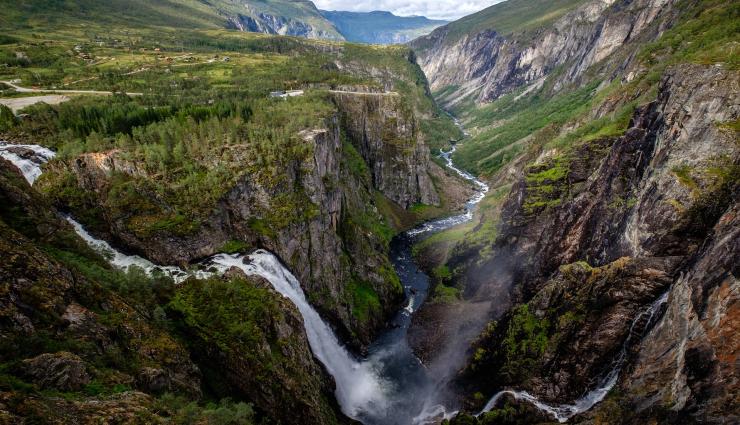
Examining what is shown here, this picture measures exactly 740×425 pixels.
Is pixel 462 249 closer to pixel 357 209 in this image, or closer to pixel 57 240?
pixel 357 209

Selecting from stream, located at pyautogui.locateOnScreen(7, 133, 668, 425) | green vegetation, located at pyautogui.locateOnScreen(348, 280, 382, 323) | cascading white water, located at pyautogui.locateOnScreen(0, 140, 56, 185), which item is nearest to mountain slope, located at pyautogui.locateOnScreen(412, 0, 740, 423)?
stream, located at pyautogui.locateOnScreen(7, 133, 668, 425)

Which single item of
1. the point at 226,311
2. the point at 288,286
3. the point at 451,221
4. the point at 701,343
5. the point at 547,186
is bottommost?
the point at 451,221

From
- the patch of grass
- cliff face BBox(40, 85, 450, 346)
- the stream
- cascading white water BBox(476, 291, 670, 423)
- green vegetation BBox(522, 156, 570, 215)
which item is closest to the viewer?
cascading white water BBox(476, 291, 670, 423)

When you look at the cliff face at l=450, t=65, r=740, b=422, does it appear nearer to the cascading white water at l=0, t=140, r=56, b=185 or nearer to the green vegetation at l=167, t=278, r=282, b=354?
the green vegetation at l=167, t=278, r=282, b=354

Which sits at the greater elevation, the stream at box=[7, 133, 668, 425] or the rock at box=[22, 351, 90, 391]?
the rock at box=[22, 351, 90, 391]

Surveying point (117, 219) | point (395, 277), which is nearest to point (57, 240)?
point (117, 219)

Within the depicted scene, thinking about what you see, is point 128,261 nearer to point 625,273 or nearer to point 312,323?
point 312,323

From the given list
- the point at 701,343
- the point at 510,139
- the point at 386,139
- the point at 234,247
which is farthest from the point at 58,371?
the point at 510,139

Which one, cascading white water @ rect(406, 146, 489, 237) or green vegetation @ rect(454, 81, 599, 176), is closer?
cascading white water @ rect(406, 146, 489, 237)
